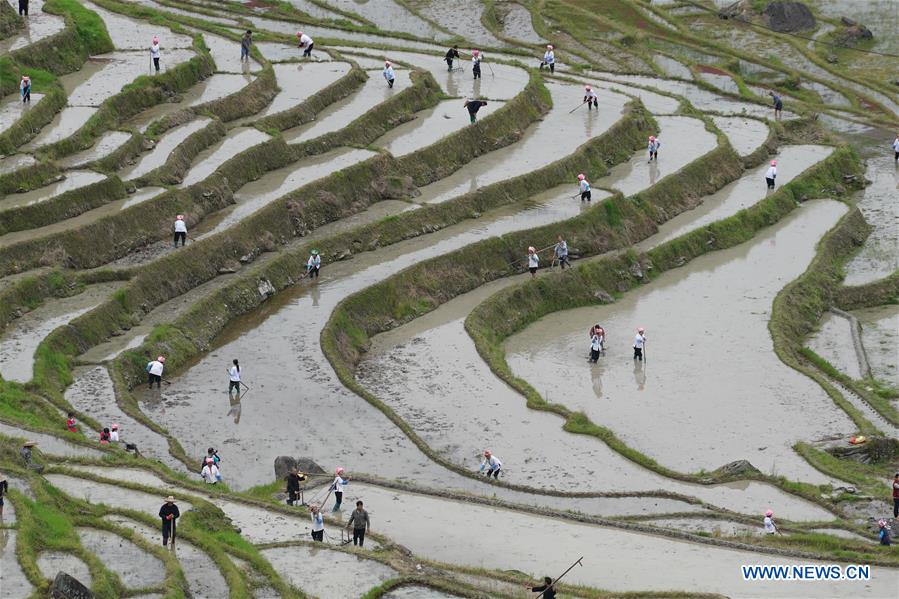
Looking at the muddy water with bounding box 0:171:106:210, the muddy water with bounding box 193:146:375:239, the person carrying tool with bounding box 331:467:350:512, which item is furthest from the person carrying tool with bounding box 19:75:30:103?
the person carrying tool with bounding box 331:467:350:512

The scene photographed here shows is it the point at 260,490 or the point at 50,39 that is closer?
the point at 260,490

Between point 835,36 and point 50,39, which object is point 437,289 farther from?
point 835,36

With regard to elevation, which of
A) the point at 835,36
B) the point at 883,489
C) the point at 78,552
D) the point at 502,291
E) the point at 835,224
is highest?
the point at 835,36

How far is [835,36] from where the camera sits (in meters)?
73.8

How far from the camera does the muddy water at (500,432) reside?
31891mm

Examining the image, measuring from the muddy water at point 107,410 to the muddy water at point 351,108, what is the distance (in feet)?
52.8

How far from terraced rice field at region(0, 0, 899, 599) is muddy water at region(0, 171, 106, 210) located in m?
0.13

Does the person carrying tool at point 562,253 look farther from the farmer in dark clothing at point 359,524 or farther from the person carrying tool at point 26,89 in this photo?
the farmer in dark clothing at point 359,524

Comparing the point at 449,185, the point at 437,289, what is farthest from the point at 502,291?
the point at 449,185

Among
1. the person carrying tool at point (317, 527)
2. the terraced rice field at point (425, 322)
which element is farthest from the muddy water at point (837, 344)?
the person carrying tool at point (317, 527)

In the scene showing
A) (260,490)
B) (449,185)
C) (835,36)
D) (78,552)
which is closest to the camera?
(78,552)

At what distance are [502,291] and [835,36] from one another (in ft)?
121

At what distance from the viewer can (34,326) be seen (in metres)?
36.8

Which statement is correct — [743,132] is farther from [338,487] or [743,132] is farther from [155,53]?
[338,487]
